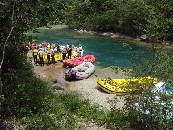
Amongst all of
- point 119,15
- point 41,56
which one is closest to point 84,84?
point 41,56

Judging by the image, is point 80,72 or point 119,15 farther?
point 119,15

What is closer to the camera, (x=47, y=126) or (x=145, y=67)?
(x=47, y=126)

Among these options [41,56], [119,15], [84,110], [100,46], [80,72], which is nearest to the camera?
[84,110]

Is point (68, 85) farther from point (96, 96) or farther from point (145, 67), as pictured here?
point (145, 67)

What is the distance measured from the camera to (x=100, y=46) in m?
39.2

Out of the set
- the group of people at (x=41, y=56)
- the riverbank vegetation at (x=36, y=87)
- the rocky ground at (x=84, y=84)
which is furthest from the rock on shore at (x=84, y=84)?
the riverbank vegetation at (x=36, y=87)

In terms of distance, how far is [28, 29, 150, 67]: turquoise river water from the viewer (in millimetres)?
31266

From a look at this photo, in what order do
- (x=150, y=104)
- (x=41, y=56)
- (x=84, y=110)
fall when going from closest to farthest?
(x=150, y=104), (x=84, y=110), (x=41, y=56)

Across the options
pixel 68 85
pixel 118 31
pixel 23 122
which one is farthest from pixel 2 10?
pixel 118 31

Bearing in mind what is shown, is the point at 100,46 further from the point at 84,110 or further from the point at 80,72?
the point at 84,110

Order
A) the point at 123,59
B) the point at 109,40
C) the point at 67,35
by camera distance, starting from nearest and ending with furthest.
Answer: the point at 123,59 → the point at 109,40 → the point at 67,35

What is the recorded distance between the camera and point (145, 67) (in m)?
11.2

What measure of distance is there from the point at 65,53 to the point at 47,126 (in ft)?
64.3

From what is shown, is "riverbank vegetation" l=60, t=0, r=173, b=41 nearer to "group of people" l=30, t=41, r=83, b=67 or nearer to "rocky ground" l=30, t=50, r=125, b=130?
"group of people" l=30, t=41, r=83, b=67
